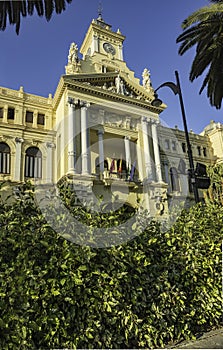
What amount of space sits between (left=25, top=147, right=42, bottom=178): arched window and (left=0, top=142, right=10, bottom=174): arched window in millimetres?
1368

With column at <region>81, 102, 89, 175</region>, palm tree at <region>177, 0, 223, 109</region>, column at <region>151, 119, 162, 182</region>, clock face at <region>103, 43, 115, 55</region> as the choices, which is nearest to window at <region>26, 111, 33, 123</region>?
column at <region>81, 102, 89, 175</region>

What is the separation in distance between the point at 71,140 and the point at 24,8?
11.2 metres

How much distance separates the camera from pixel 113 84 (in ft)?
75.8

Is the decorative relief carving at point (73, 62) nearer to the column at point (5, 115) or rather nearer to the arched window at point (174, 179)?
the column at point (5, 115)

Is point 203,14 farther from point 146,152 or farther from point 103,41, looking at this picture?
point 103,41

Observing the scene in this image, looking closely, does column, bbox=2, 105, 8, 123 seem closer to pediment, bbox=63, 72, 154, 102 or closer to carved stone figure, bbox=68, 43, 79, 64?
Result: pediment, bbox=63, 72, 154, 102

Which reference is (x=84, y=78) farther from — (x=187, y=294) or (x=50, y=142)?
(x=187, y=294)

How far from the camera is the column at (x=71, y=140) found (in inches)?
703

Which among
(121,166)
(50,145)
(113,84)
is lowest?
(121,166)

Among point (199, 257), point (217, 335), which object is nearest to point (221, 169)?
point (199, 257)

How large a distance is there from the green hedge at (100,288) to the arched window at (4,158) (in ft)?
54.8

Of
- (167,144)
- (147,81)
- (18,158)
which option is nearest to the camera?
(18,158)

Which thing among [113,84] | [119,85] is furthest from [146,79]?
[113,84]

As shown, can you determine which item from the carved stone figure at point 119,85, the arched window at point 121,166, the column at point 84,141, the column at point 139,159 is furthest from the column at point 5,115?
the column at point 139,159
